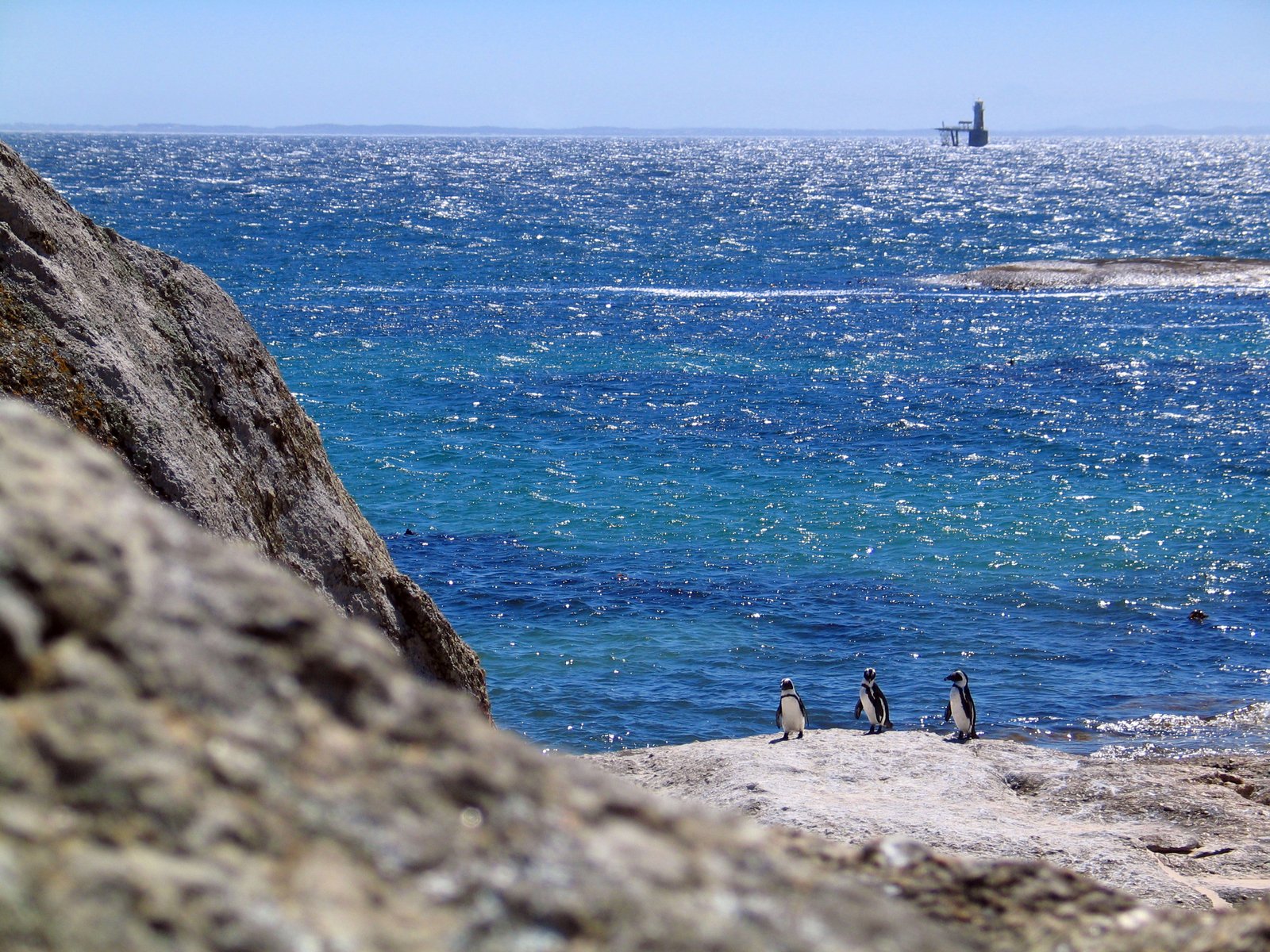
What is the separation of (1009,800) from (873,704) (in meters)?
3.89

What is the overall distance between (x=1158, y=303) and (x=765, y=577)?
41.9 m

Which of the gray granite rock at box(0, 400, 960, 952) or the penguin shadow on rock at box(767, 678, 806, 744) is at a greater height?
the gray granite rock at box(0, 400, 960, 952)

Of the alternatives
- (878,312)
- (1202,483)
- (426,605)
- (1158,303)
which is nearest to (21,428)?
(426,605)

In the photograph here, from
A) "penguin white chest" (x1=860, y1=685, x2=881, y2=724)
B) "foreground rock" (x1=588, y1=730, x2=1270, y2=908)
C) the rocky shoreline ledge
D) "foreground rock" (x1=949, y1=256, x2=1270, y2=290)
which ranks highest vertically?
the rocky shoreline ledge

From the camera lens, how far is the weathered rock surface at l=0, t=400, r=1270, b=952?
179 cm

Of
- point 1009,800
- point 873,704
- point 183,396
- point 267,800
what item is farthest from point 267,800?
point 873,704

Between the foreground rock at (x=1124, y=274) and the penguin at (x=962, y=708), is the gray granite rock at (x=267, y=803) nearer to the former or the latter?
the penguin at (x=962, y=708)

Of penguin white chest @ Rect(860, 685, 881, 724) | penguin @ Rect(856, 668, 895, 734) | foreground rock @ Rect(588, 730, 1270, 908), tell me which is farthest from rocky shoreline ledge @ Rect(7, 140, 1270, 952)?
penguin white chest @ Rect(860, 685, 881, 724)

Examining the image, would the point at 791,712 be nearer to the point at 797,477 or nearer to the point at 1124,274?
the point at 797,477

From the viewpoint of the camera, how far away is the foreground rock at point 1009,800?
39.2ft

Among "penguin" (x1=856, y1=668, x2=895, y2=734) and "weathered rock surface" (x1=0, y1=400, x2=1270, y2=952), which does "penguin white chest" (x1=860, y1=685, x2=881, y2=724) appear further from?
"weathered rock surface" (x1=0, y1=400, x2=1270, y2=952)

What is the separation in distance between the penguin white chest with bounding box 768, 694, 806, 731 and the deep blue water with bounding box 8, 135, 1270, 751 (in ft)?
4.08

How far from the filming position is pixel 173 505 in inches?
307

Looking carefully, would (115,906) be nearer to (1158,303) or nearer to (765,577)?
(765,577)
